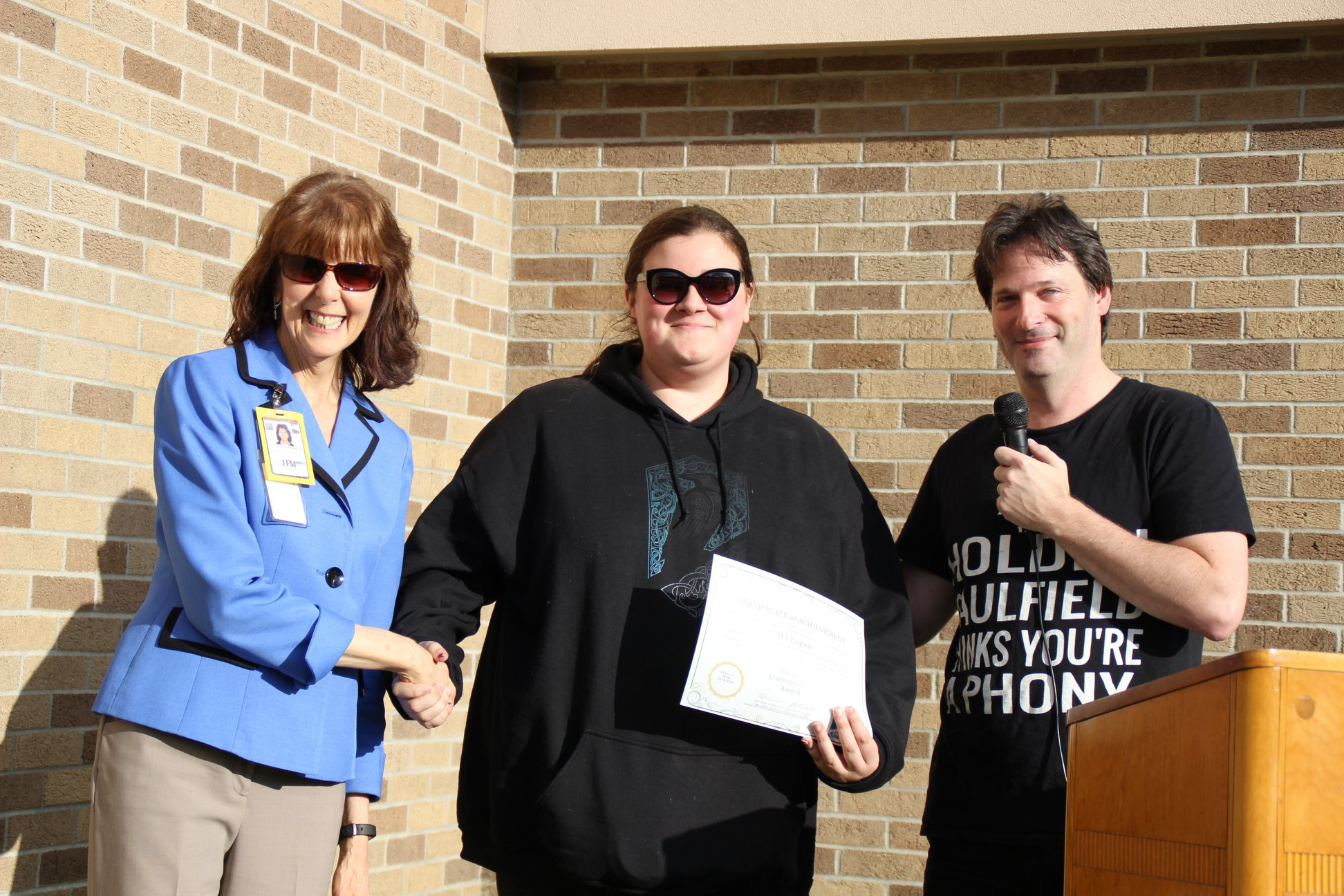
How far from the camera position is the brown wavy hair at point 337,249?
2.96 m

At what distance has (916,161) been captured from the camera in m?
5.27

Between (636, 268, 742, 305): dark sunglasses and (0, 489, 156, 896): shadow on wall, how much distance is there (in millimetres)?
1986

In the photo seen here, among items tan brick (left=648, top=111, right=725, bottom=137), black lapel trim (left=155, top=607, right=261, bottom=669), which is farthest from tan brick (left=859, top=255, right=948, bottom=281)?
black lapel trim (left=155, top=607, right=261, bottom=669)

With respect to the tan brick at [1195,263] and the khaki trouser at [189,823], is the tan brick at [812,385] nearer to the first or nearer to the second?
the tan brick at [1195,263]

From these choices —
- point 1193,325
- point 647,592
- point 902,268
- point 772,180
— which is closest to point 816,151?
point 772,180

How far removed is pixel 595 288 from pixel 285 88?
5.03ft

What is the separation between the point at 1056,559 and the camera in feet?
10.2

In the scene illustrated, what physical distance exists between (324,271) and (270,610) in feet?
2.70

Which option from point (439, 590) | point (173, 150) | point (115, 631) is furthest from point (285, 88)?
point (439, 590)

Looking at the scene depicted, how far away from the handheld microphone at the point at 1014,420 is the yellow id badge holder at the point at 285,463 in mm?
1622

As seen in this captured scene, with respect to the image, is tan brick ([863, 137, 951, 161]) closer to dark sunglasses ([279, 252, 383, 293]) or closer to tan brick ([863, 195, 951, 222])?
tan brick ([863, 195, 951, 222])

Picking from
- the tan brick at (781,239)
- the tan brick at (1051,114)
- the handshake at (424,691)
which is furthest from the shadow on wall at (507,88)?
the handshake at (424,691)

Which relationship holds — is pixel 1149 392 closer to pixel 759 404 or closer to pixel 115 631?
pixel 759 404

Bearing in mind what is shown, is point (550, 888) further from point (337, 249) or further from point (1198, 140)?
point (1198, 140)
